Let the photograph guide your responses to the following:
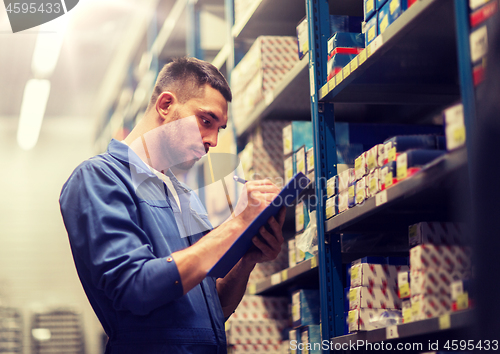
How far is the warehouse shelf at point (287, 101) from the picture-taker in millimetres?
2457

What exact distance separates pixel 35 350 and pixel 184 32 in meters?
4.62

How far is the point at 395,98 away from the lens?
217cm

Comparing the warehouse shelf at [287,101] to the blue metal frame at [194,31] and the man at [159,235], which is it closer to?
the man at [159,235]

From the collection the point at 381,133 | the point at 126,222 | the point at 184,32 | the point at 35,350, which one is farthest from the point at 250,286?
the point at 35,350

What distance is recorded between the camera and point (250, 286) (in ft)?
9.84

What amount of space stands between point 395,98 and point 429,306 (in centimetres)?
102

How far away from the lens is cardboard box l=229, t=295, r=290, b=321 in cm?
285

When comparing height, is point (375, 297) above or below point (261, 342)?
above

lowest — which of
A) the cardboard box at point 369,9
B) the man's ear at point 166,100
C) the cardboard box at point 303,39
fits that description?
the man's ear at point 166,100

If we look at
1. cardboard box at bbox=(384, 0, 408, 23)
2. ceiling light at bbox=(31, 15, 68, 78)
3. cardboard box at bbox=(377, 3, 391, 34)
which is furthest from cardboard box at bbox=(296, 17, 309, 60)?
ceiling light at bbox=(31, 15, 68, 78)

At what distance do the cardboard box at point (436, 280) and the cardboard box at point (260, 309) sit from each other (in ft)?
4.98

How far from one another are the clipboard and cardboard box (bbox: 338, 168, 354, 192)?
520 millimetres

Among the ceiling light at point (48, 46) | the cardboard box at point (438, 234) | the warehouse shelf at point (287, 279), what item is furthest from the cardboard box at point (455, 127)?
the ceiling light at point (48, 46)

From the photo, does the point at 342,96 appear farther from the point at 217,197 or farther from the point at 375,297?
the point at 217,197
